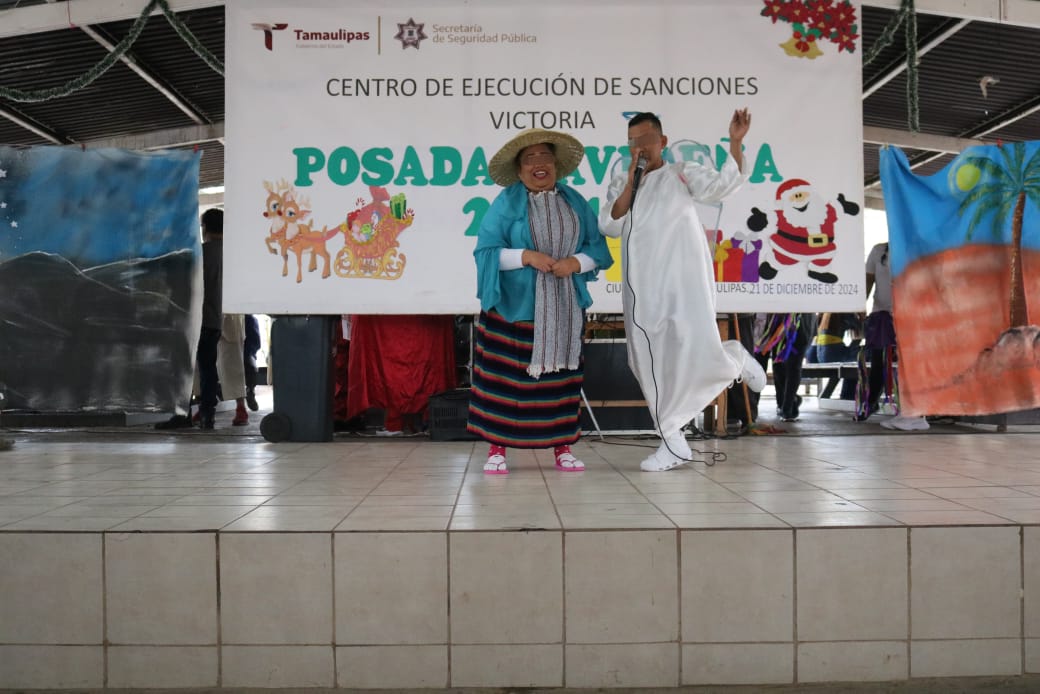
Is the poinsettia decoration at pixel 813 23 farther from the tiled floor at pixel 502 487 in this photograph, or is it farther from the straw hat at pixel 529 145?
the tiled floor at pixel 502 487

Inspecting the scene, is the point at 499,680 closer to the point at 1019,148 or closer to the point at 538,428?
the point at 538,428

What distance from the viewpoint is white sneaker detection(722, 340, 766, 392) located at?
10.7 feet

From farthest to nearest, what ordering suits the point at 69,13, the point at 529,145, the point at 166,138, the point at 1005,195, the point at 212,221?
the point at 166,138 < the point at 212,221 < the point at 69,13 < the point at 1005,195 < the point at 529,145

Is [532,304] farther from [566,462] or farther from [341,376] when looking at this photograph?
[341,376]

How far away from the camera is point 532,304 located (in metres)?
3.19

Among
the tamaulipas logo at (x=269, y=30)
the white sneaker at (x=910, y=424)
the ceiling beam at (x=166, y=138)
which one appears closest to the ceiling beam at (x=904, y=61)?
the white sneaker at (x=910, y=424)

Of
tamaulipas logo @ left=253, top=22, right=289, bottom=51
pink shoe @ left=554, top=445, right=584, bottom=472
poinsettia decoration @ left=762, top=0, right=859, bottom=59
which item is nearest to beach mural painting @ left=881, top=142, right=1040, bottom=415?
poinsettia decoration @ left=762, top=0, right=859, bottom=59

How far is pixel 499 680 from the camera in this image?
6.17 feet

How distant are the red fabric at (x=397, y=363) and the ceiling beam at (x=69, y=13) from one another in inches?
88.6

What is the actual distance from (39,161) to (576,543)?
4.27 metres

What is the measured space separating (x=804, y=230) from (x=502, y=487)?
2394mm

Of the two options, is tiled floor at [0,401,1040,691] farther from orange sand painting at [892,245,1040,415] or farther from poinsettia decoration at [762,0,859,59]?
poinsettia decoration at [762,0,859,59]

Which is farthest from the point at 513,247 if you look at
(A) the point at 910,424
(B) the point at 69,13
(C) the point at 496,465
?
(B) the point at 69,13

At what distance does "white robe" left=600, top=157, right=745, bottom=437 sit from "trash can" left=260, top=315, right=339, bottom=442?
195 centimetres
